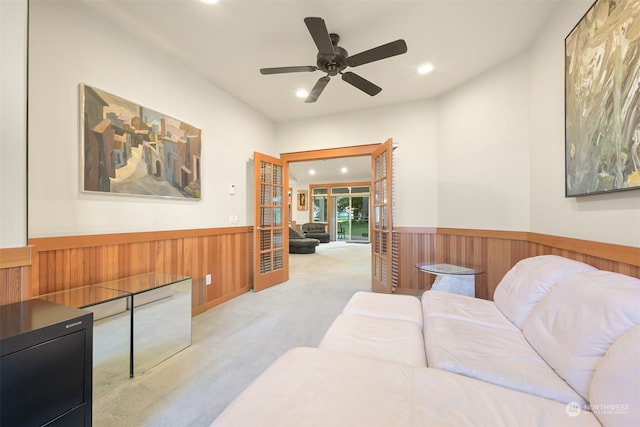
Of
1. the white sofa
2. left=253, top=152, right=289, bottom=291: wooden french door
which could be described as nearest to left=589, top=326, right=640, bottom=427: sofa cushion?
the white sofa

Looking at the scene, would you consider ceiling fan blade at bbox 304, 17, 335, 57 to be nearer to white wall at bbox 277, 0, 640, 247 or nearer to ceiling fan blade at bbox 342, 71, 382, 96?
ceiling fan blade at bbox 342, 71, 382, 96

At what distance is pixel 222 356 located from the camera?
6.79 ft

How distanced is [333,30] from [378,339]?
8.28ft

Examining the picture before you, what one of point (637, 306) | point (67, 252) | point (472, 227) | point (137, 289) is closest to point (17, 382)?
point (137, 289)

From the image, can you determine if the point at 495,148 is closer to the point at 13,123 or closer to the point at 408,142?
the point at 408,142

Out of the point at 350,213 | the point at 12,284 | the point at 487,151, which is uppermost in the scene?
the point at 487,151

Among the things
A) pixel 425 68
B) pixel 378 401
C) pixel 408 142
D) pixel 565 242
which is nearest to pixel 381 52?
pixel 425 68

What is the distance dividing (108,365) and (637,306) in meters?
2.95

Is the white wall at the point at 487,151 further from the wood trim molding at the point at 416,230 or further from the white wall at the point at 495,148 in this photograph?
the wood trim molding at the point at 416,230

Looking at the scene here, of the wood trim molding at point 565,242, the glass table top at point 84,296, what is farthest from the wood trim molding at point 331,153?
the glass table top at point 84,296

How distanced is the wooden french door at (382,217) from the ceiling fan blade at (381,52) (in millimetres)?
1325

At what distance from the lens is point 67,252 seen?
6.12 feet

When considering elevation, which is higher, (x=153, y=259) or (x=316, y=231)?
(x=153, y=259)

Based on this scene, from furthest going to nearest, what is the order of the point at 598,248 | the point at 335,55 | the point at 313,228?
the point at 313,228 → the point at 335,55 → the point at 598,248
